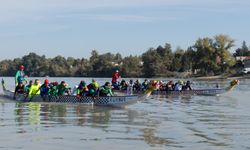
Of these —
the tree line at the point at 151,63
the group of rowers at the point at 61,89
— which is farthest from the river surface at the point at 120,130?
the tree line at the point at 151,63

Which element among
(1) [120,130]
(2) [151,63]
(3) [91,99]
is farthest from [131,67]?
(1) [120,130]

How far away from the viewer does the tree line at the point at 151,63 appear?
138m

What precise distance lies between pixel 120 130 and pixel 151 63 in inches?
5644

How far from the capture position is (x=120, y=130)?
19016 millimetres

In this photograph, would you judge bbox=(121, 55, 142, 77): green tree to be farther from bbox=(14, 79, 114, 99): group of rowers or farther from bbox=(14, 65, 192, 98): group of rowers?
bbox=(14, 79, 114, 99): group of rowers

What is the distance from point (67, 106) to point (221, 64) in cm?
11366

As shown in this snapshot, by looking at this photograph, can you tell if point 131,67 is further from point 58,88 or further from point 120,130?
point 120,130

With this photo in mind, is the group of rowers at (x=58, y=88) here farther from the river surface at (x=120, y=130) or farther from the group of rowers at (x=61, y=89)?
the river surface at (x=120, y=130)

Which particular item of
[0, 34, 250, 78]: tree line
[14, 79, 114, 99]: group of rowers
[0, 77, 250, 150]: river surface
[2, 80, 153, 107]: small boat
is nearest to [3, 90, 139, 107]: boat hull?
[2, 80, 153, 107]: small boat

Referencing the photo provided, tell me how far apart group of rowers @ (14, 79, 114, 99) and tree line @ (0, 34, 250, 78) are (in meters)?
107

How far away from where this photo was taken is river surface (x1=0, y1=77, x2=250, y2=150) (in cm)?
Result: 1570

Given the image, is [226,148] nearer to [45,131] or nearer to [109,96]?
[45,131]

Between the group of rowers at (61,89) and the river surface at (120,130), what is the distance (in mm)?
2618

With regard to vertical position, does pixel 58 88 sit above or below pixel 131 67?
below
